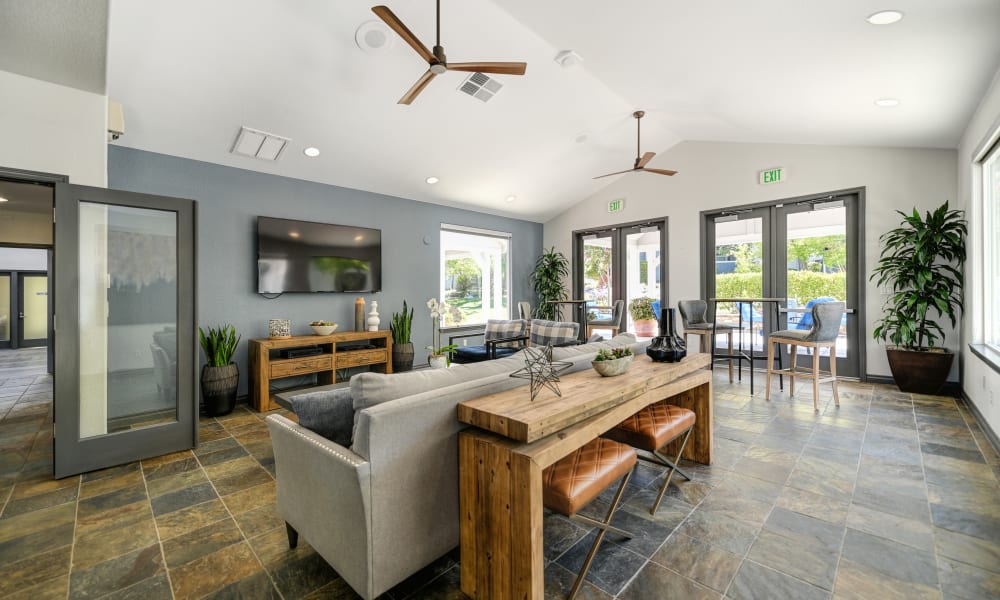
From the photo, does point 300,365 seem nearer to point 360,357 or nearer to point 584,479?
point 360,357

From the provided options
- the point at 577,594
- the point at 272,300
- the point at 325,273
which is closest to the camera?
the point at 577,594

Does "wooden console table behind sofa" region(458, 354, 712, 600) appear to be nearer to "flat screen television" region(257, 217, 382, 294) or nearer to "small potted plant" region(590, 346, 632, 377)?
"small potted plant" region(590, 346, 632, 377)

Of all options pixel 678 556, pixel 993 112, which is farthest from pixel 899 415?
pixel 678 556

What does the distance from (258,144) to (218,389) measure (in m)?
2.44

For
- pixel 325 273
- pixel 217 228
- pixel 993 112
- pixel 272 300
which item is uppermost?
pixel 993 112

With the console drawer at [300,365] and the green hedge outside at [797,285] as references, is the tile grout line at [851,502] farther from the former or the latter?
the console drawer at [300,365]

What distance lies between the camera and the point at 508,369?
201 cm

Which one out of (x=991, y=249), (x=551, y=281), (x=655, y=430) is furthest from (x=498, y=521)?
(x=551, y=281)

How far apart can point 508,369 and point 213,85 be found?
11.4 feet

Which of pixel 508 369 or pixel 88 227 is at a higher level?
pixel 88 227

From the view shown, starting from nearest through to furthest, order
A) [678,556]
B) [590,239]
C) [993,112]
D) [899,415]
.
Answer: [678,556] → [993,112] → [899,415] → [590,239]

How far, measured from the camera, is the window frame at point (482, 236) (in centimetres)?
668

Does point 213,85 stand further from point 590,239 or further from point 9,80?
point 590,239

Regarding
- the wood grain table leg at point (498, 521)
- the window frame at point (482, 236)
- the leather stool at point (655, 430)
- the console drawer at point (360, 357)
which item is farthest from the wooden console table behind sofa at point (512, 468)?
the window frame at point (482, 236)
